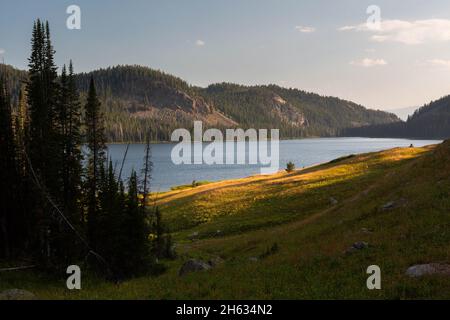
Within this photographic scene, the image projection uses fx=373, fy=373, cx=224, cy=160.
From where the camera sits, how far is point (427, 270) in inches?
542

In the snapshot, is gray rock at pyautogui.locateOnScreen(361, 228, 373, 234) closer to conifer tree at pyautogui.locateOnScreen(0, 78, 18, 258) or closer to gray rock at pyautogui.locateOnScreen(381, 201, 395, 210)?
gray rock at pyautogui.locateOnScreen(381, 201, 395, 210)

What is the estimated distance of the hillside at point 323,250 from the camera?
1457cm

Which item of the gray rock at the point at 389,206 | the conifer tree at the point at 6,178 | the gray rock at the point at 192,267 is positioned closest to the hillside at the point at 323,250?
the gray rock at the point at 389,206

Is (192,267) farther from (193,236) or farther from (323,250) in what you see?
(193,236)

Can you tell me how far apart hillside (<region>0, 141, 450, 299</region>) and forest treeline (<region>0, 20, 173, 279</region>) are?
9.78ft

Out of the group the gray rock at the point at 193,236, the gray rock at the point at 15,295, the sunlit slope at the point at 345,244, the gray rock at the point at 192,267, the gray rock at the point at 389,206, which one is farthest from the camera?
the gray rock at the point at 193,236

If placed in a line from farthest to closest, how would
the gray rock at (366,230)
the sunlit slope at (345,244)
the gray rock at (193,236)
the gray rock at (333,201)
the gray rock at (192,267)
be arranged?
the gray rock at (193,236) < the gray rock at (333,201) < the gray rock at (192,267) < the gray rock at (366,230) < the sunlit slope at (345,244)

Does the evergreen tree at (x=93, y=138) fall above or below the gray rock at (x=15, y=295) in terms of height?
above

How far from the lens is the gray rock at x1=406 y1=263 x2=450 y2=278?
13500 millimetres

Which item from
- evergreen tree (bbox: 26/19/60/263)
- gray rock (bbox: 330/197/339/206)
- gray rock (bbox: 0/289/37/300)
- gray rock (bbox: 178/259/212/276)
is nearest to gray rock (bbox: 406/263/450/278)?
gray rock (bbox: 178/259/212/276)

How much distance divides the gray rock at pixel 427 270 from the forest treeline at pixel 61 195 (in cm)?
1996

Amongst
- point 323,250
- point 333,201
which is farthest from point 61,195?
point 333,201

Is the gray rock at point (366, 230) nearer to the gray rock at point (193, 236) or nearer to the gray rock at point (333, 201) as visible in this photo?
the gray rock at point (333, 201)

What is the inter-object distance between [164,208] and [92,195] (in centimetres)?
2479
